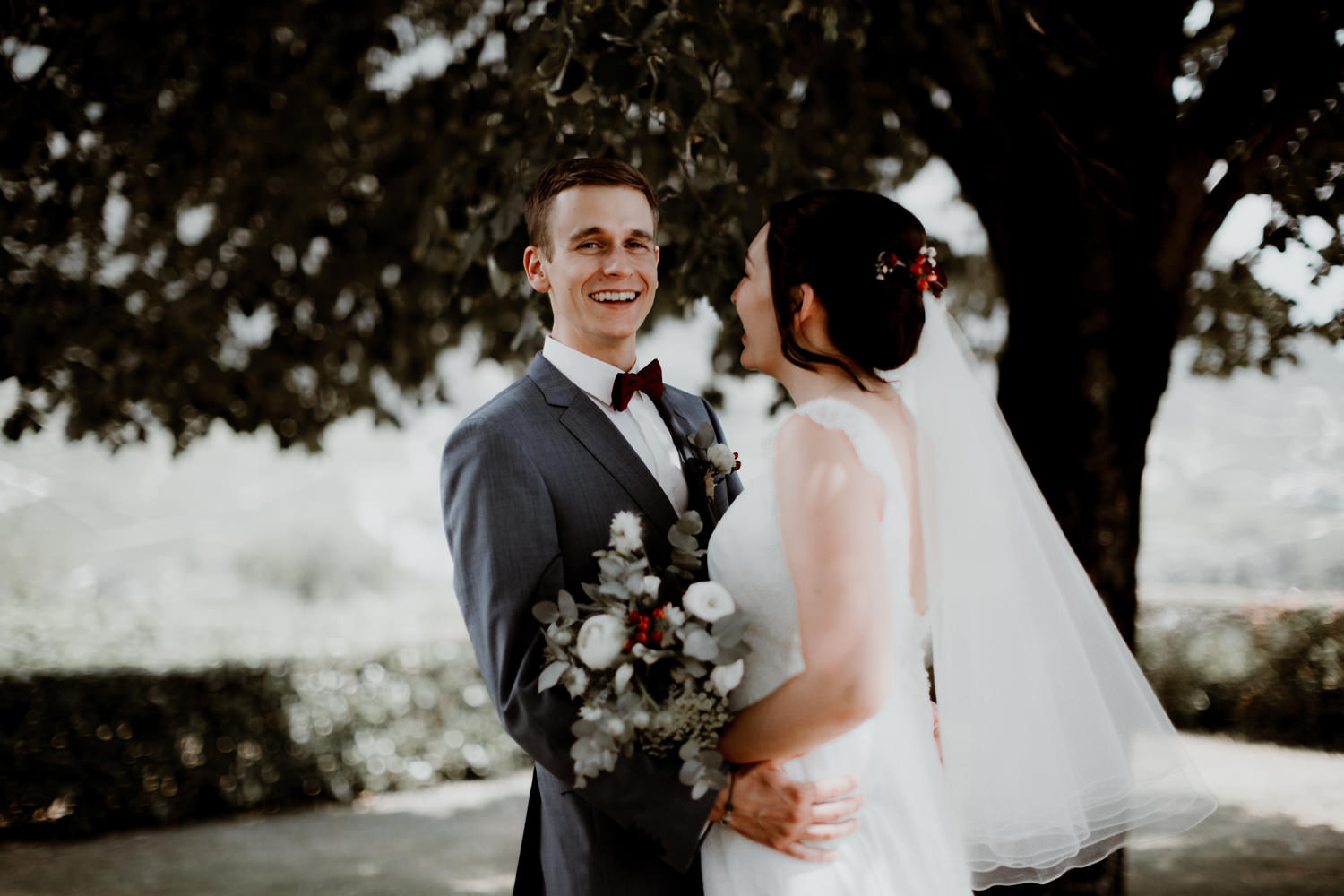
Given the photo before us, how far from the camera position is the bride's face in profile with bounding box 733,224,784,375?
8.08ft

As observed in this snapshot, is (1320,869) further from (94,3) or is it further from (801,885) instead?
(94,3)

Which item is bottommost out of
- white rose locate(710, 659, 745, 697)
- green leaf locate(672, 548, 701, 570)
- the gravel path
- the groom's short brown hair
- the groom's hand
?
the gravel path

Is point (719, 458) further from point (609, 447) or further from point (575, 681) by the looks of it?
point (575, 681)

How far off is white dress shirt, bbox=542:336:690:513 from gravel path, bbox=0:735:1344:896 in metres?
5.40

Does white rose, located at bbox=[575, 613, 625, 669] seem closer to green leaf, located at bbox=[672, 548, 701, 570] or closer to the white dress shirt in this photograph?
green leaf, located at bbox=[672, 548, 701, 570]

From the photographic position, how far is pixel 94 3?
15.8 feet

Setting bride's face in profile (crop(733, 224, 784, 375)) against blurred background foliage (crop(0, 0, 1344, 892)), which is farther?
blurred background foliage (crop(0, 0, 1344, 892))

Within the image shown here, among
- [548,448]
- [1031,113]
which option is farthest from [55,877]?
[1031,113]

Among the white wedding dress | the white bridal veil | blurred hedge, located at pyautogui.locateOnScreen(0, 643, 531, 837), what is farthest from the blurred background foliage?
the white wedding dress

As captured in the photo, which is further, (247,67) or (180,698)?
(180,698)

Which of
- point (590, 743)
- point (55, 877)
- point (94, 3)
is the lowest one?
point (55, 877)

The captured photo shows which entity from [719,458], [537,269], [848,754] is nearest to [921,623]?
[848,754]

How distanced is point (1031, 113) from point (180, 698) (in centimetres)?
846

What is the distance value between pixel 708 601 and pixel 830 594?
0.26m
